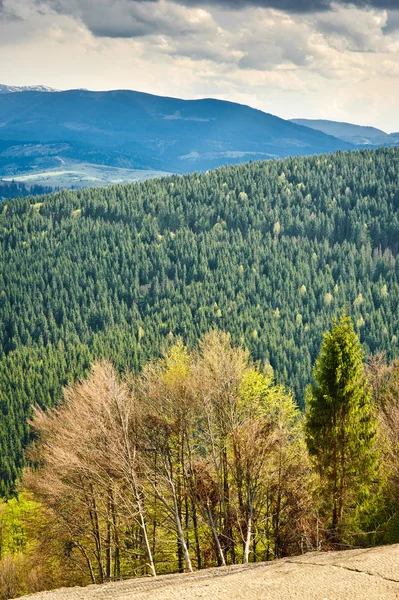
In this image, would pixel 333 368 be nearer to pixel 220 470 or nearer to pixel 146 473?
pixel 220 470

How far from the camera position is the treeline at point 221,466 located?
103 ft

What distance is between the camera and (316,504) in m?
33.2

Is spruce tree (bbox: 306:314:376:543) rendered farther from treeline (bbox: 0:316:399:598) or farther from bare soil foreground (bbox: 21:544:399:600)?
bare soil foreground (bbox: 21:544:399:600)

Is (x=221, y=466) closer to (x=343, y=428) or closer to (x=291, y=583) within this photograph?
(x=343, y=428)

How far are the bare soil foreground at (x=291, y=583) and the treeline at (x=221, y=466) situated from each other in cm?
562

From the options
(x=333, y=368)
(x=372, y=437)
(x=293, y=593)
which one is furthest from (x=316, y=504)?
(x=293, y=593)

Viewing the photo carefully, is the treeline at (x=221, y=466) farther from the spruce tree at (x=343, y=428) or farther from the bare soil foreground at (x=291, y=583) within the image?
the bare soil foreground at (x=291, y=583)

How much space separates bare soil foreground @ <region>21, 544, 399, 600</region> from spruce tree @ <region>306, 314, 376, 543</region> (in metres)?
8.81

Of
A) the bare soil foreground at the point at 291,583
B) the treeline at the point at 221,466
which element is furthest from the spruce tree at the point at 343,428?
the bare soil foreground at the point at 291,583

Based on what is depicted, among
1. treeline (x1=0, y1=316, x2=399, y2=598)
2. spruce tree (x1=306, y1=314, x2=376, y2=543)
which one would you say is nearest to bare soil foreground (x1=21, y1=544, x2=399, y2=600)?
treeline (x1=0, y1=316, x2=399, y2=598)

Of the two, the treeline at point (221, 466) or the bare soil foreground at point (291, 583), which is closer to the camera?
the bare soil foreground at point (291, 583)

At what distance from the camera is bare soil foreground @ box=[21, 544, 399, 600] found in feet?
66.0

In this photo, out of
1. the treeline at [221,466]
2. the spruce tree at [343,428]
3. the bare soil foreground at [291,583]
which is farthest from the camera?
the spruce tree at [343,428]

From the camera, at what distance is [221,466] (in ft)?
115
